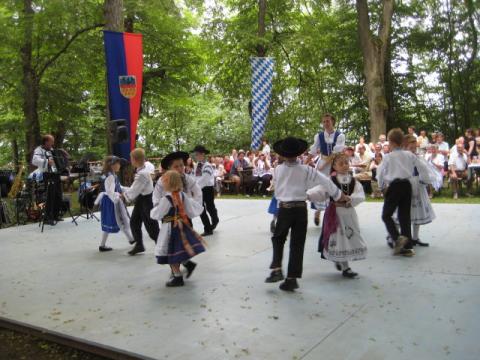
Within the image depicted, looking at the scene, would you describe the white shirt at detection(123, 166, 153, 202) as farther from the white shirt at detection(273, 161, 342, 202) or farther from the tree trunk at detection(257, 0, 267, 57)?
the tree trunk at detection(257, 0, 267, 57)

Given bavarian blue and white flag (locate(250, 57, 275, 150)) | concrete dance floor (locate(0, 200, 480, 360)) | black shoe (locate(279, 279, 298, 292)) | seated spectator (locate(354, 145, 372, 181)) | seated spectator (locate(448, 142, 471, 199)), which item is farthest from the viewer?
bavarian blue and white flag (locate(250, 57, 275, 150))

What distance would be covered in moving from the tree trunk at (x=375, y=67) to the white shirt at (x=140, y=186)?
1246 centimetres

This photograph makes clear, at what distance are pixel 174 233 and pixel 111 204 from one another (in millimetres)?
2571

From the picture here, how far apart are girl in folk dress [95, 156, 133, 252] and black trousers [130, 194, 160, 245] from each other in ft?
1.51

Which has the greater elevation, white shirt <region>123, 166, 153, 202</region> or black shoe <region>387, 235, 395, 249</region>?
white shirt <region>123, 166, 153, 202</region>

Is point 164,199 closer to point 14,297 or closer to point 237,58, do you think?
point 14,297

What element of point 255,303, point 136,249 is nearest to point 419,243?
point 255,303

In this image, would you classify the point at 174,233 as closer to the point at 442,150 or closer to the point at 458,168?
the point at 458,168

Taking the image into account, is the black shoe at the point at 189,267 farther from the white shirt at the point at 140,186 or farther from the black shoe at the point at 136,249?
the black shoe at the point at 136,249

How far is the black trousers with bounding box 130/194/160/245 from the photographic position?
734 centimetres

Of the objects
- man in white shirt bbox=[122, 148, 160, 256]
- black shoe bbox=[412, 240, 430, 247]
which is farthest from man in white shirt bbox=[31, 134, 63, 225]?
black shoe bbox=[412, 240, 430, 247]

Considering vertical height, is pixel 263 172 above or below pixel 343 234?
above

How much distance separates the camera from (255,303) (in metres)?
4.82

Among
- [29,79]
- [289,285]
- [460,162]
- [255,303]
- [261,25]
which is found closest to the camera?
[255,303]
